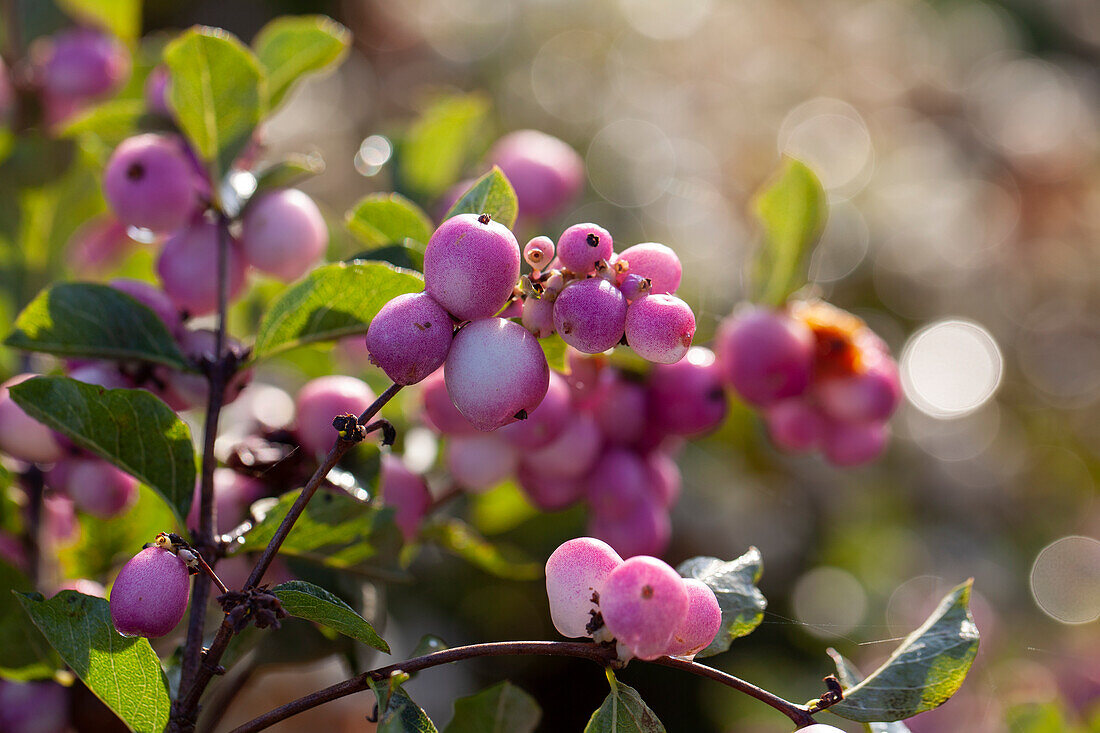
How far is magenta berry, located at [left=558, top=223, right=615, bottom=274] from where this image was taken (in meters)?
0.25

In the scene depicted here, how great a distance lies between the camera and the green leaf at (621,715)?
0.78ft

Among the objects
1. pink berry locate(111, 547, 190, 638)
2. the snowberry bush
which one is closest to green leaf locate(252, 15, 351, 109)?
the snowberry bush

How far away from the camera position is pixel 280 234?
348mm

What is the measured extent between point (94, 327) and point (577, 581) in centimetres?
19

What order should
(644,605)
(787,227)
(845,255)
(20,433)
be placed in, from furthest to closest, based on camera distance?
1. (845,255)
2. (787,227)
3. (20,433)
4. (644,605)

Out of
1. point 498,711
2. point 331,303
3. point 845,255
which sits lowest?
point 845,255

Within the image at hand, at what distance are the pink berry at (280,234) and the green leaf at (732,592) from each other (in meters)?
0.19

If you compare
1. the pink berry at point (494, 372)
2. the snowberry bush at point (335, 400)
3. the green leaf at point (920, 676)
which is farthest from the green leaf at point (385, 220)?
the green leaf at point (920, 676)

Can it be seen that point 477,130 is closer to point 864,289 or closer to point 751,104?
point 864,289

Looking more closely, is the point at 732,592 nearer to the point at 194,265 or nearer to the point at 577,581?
the point at 577,581

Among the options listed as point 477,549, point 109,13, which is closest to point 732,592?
point 477,549

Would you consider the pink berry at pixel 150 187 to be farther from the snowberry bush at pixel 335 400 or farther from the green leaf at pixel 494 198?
the green leaf at pixel 494 198

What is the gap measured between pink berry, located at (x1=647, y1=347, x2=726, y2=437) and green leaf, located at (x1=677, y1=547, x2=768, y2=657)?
11 cm

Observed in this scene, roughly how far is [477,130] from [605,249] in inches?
11.1
